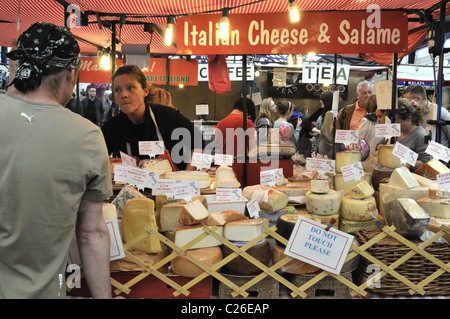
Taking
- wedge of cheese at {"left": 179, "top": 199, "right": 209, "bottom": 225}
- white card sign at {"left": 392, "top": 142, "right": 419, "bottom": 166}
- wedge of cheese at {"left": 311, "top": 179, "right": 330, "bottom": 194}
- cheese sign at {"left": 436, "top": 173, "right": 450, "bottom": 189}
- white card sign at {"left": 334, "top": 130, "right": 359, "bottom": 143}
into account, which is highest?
white card sign at {"left": 334, "top": 130, "right": 359, "bottom": 143}

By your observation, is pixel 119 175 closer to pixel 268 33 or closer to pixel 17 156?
pixel 17 156

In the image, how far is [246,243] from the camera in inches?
71.2

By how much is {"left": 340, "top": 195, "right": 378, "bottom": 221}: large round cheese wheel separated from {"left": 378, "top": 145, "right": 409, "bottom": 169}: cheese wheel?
2.43ft

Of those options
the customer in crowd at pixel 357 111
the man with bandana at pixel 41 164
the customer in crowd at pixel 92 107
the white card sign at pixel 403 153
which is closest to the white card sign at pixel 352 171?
the white card sign at pixel 403 153

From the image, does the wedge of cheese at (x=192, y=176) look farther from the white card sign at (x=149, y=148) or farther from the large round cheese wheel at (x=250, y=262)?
the large round cheese wheel at (x=250, y=262)

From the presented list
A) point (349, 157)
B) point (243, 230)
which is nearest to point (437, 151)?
point (349, 157)

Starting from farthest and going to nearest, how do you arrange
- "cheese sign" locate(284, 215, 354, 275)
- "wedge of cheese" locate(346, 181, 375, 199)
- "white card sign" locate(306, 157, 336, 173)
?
1. "white card sign" locate(306, 157, 336, 173)
2. "wedge of cheese" locate(346, 181, 375, 199)
3. "cheese sign" locate(284, 215, 354, 275)

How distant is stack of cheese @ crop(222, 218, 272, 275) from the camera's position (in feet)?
5.81

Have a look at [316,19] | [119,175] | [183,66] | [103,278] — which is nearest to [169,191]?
[119,175]

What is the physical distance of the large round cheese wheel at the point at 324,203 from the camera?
2.10 m

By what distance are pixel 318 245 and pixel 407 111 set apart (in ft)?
7.72

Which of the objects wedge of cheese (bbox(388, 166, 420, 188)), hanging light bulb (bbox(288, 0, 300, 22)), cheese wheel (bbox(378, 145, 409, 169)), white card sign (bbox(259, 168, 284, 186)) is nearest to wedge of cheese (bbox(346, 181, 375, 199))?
wedge of cheese (bbox(388, 166, 420, 188))

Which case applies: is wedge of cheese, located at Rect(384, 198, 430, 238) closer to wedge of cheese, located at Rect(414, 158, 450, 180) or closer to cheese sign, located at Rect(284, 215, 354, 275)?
cheese sign, located at Rect(284, 215, 354, 275)

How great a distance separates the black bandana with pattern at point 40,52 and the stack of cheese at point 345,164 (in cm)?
194
